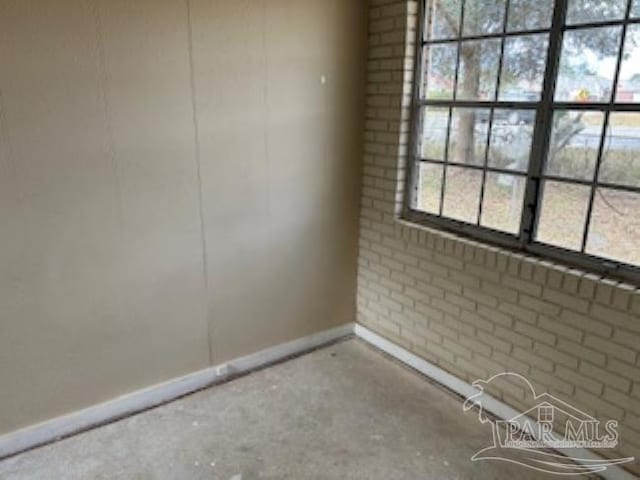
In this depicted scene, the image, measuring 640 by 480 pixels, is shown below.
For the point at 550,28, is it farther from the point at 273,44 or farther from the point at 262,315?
the point at 262,315

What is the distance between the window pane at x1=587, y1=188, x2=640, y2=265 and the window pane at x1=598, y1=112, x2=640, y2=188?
0.06 meters

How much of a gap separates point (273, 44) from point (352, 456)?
207cm

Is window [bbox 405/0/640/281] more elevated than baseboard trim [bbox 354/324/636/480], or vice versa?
window [bbox 405/0/640/281]

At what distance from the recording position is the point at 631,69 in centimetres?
183

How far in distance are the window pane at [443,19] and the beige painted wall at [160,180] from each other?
0.43 metres

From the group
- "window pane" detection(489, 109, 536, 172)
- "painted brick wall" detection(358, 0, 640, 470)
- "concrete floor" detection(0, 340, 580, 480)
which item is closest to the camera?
"painted brick wall" detection(358, 0, 640, 470)

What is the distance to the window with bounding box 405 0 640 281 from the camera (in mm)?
1897

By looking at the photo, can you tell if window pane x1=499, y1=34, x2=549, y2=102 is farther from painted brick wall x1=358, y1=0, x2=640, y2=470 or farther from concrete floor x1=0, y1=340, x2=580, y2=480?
concrete floor x1=0, y1=340, x2=580, y2=480

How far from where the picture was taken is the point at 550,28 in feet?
6.69

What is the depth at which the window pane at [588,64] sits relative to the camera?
1.88m

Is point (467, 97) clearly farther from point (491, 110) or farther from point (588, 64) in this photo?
point (588, 64)

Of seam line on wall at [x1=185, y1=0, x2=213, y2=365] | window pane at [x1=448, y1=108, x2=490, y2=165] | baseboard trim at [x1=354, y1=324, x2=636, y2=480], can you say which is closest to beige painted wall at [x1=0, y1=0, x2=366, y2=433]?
seam line on wall at [x1=185, y1=0, x2=213, y2=365]

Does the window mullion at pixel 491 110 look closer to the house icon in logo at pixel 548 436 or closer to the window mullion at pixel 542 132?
the window mullion at pixel 542 132

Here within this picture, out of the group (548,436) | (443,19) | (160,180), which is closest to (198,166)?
(160,180)
